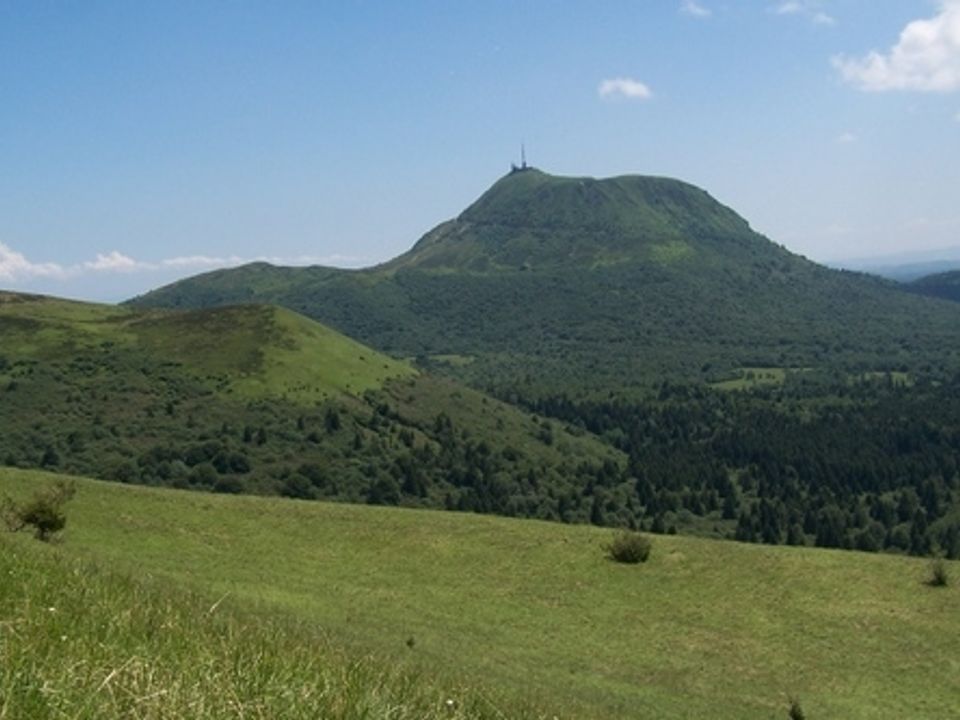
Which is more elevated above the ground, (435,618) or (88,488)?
(88,488)

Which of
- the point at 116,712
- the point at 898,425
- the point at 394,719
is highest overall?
the point at 116,712

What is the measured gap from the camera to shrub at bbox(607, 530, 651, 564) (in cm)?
3491

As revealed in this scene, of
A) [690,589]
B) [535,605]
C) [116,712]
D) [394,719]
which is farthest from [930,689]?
[116,712]

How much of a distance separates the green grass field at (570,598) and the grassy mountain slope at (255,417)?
61127 millimetres

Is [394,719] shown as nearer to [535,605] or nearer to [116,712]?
[116,712]

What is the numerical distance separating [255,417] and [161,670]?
120830 mm

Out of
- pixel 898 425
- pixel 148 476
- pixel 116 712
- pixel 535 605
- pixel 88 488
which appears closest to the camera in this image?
pixel 116 712

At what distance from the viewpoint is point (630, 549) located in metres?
34.9

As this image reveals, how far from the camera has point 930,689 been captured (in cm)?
2550

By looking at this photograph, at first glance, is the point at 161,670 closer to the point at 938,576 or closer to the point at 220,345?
the point at 938,576

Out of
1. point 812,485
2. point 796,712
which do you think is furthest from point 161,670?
point 812,485

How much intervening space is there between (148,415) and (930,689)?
109630mm

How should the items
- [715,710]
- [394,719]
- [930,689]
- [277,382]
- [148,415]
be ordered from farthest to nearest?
[277,382]
[148,415]
[930,689]
[715,710]
[394,719]

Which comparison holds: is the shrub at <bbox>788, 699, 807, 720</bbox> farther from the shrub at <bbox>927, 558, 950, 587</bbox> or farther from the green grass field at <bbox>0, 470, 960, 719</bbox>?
the shrub at <bbox>927, 558, 950, 587</bbox>
